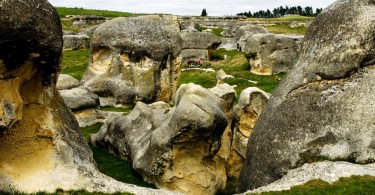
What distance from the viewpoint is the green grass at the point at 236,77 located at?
1715 inches

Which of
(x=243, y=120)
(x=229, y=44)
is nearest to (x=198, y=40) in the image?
(x=229, y=44)

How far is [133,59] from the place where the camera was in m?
38.6

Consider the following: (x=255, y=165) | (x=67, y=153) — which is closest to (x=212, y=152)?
(x=255, y=165)

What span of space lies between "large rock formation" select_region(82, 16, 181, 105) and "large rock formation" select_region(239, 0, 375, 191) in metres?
18.3

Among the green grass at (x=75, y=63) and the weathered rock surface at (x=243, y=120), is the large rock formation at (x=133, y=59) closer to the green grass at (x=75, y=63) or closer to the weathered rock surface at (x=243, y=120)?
the green grass at (x=75, y=63)

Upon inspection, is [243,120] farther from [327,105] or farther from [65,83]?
[65,83]

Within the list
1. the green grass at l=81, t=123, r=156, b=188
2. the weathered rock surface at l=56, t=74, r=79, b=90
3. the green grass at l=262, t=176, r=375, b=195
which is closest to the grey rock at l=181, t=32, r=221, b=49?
the weathered rock surface at l=56, t=74, r=79, b=90

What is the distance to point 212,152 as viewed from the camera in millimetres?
21594

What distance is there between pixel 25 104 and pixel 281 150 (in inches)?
393

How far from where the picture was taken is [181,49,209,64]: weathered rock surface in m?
57.8

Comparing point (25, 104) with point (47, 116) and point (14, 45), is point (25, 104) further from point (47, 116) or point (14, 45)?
point (14, 45)

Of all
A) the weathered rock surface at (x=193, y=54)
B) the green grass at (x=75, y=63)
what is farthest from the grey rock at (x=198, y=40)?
the green grass at (x=75, y=63)

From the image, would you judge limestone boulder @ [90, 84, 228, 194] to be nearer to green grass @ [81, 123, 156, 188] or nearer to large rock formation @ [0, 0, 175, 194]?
green grass @ [81, 123, 156, 188]

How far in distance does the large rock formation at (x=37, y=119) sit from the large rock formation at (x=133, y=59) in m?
18.6
